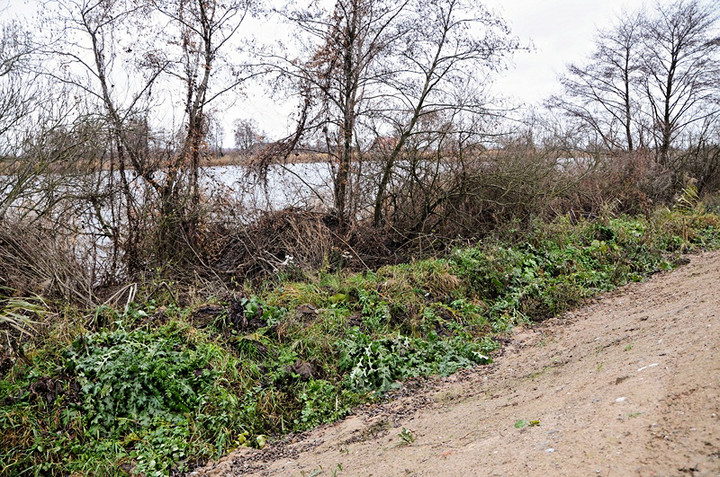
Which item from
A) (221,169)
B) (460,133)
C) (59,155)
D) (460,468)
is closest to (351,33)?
(460,133)

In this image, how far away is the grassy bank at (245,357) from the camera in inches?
179

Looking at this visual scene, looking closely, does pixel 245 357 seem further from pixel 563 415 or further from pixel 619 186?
pixel 619 186

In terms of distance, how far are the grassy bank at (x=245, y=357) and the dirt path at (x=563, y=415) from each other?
0.39m

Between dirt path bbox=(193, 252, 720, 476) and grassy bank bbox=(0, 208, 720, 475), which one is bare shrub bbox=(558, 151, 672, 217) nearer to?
grassy bank bbox=(0, 208, 720, 475)

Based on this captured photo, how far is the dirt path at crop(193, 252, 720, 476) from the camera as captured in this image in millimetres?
2703

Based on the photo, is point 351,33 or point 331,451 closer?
point 331,451

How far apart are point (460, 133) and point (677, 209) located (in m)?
7.19

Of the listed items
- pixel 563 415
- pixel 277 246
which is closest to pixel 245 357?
pixel 563 415

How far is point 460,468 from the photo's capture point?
10.3 ft

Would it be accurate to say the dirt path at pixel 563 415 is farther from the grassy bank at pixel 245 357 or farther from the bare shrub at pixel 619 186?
the bare shrub at pixel 619 186

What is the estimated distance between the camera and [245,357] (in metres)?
5.69

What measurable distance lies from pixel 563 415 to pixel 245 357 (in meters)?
3.51

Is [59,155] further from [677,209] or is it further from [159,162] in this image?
[677,209]

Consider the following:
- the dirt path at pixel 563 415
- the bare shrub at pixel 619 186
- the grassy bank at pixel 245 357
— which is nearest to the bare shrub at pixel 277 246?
the grassy bank at pixel 245 357
